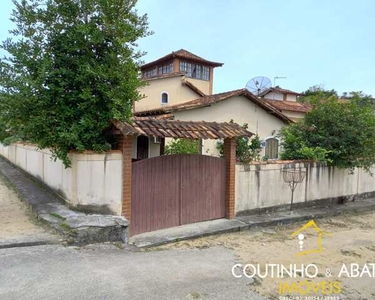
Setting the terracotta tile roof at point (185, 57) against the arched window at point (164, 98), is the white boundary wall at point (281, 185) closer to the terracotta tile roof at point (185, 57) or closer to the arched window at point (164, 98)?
the arched window at point (164, 98)

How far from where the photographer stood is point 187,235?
638 cm

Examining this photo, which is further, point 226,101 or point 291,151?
point 226,101

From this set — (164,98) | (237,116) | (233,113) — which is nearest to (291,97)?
(164,98)

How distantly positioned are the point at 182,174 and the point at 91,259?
9.65 feet

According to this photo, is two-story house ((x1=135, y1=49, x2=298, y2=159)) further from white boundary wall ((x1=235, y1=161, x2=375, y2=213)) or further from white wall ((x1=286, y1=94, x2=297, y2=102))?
white wall ((x1=286, y1=94, x2=297, y2=102))

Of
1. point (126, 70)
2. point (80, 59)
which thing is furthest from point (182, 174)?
point (80, 59)

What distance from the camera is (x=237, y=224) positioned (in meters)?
7.27

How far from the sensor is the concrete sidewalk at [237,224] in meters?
6.13

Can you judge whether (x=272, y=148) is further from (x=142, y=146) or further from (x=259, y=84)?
(x=142, y=146)

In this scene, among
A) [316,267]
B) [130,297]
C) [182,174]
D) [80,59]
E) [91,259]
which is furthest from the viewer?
[182,174]

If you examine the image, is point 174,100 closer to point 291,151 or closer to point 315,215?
point 291,151

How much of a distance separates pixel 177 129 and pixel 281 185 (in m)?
3.93

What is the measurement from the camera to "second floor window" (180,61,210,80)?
2177cm

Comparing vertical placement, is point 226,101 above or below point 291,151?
above
